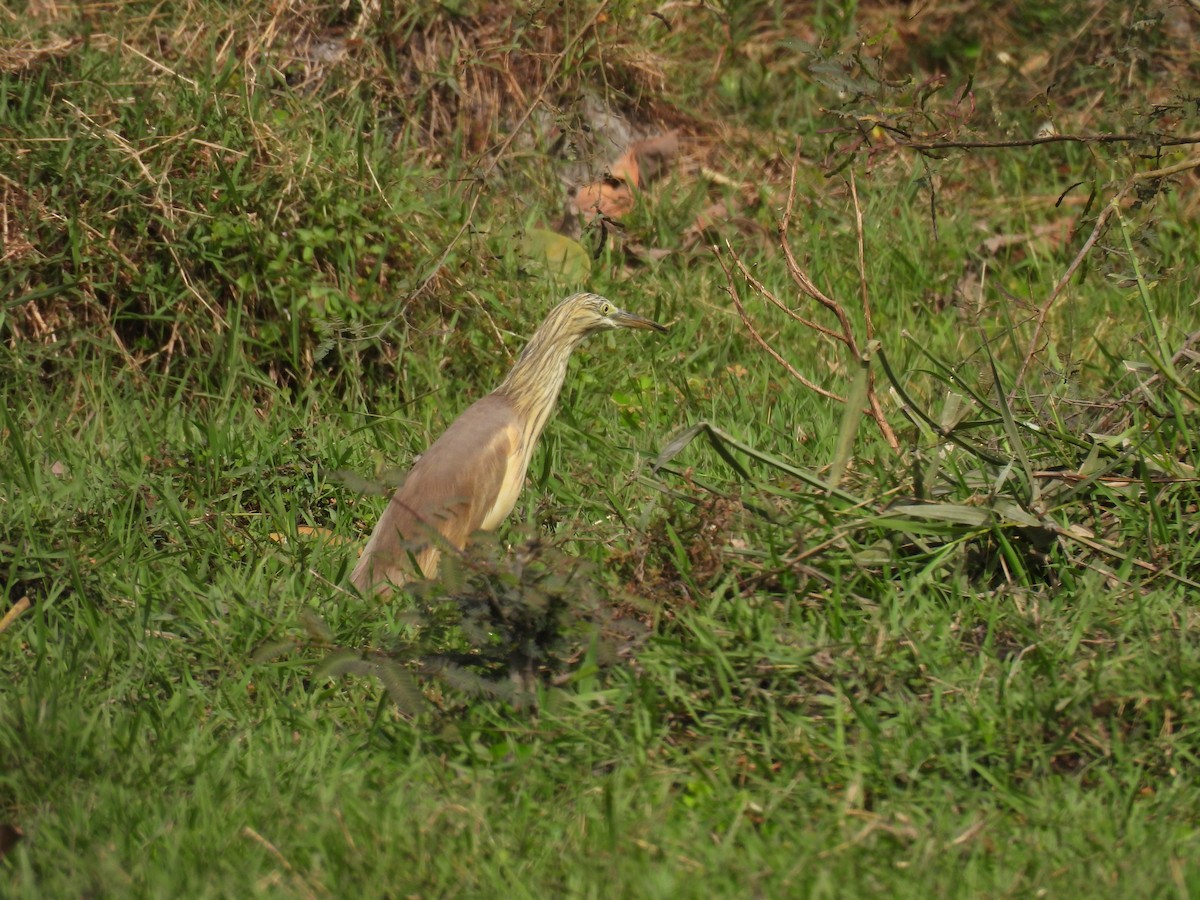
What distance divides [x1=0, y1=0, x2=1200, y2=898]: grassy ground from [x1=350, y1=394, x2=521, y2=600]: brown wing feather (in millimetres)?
199

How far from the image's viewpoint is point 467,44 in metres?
6.70

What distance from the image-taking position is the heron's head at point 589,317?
513 centimetres

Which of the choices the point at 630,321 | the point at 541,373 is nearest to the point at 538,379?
the point at 541,373

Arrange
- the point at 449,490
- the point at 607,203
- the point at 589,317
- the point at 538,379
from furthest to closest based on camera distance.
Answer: the point at 607,203
the point at 589,317
the point at 538,379
the point at 449,490

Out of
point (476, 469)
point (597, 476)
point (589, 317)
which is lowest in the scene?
point (597, 476)

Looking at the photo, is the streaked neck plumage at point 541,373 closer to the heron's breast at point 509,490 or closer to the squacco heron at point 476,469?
the squacco heron at point 476,469

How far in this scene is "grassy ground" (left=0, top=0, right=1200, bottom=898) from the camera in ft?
9.89

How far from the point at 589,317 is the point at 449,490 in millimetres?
972

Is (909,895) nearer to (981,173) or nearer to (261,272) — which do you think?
(261,272)

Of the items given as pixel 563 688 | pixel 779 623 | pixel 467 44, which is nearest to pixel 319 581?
pixel 563 688

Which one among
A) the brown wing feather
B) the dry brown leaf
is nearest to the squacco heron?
the brown wing feather

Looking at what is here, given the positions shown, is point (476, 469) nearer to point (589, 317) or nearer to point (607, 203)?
point (589, 317)

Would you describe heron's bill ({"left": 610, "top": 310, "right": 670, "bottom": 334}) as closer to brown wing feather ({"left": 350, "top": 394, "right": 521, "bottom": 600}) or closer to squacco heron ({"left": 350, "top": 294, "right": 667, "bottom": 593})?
squacco heron ({"left": 350, "top": 294, "right": 667, "bottom": 593})

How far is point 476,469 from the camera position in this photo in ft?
14.9
